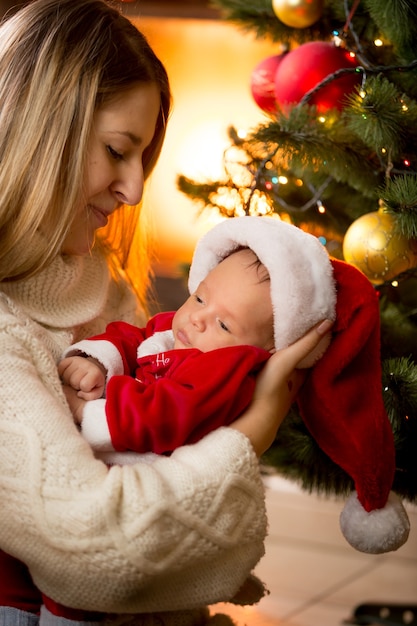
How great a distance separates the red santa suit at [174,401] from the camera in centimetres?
106

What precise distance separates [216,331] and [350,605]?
1.23 meters

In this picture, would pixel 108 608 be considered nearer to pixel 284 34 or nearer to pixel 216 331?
pixel 216 331

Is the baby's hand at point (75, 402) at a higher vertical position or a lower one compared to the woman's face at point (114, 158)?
lower

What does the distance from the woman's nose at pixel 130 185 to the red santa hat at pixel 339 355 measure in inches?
5.1

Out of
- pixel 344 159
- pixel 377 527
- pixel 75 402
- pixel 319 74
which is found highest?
pixel 319 74

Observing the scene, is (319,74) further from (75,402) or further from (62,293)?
(75,402)

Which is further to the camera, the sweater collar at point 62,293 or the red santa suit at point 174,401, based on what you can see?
the sweater collar at point 62,293

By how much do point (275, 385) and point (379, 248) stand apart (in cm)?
34

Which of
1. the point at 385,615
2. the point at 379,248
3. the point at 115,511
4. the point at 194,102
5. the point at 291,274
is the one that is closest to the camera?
the point at 115,511

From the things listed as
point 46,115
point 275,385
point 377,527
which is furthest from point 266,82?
point 377,527

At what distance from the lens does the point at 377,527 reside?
48.0 inches

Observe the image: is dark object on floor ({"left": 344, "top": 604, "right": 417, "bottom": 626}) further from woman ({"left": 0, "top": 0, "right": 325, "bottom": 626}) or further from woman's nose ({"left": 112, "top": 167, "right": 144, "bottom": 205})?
woman's nose ({"left": 112, "top": 167, "right": 144, "bottom": 205})

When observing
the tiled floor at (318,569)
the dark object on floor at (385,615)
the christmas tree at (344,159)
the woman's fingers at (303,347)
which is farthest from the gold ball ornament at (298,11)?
the dark object on floor at (385,615)

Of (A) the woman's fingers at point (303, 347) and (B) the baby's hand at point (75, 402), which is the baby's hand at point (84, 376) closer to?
(B) the baby's hand at point (75, 402)
